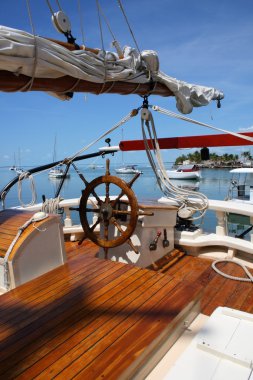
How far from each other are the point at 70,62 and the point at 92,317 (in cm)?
160

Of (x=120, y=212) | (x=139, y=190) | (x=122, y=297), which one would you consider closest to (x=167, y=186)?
(x=120, y=212)

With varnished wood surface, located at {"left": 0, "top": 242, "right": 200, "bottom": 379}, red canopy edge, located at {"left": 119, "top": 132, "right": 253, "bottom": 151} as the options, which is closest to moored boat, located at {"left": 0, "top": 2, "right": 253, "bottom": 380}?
varnished wood surface, located at {"left": 0, "top": 242, "right": 200, "bottom": 379}

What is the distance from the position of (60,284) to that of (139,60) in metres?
2.00

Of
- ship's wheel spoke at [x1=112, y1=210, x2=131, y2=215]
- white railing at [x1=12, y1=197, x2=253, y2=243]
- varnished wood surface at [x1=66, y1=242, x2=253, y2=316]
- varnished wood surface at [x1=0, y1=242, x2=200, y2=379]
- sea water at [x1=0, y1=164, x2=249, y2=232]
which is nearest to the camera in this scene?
varnished wood surface at [x1=0, y1=242, x2=200, y2=379]

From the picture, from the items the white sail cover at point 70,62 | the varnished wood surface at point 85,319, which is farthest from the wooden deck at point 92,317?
the white sail cover at point 70,62

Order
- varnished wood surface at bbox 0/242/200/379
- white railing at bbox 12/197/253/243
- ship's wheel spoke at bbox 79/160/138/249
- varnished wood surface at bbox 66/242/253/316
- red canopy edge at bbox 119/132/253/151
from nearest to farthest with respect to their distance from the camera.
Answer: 1. varnished wood surface at bbox 0/242/200/379
2. varnished wood surface at bbox 66/242/253/316
3. ship's wheel spoke at bbox 79/160/138/249
4. red canopy edge at bbox 119/132/253/151
5. white railing at bbox 12/197/253/243

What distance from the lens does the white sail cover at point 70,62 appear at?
4.85ft

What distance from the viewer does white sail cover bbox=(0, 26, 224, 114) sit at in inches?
58.2

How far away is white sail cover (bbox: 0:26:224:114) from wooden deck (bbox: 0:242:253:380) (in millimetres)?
1481

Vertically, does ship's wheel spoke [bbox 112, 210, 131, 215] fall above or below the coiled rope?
above

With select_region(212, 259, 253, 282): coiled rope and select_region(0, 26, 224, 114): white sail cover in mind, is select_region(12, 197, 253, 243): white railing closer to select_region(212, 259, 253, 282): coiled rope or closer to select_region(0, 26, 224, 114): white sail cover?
select_region(212, 259, 253, 282): coiled rope

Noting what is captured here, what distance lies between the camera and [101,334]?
1.69 metres

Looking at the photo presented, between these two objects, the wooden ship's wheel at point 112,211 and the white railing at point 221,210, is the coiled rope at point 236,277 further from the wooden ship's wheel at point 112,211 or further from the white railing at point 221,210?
the wooden ship's wheel at point 112,211

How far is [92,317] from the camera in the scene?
1866mm
